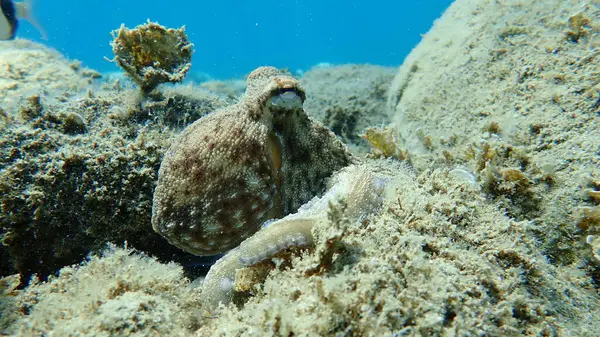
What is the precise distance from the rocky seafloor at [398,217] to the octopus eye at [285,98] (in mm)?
966

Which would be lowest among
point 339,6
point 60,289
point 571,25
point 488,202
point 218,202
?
point 60,289

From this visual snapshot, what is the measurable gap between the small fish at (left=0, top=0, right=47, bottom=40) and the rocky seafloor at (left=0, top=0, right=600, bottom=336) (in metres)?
2.75

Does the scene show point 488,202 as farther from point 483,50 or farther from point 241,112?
point 483,50

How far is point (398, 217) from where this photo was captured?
208 centimetres

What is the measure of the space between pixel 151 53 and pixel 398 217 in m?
3.35

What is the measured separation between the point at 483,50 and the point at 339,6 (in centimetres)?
11599

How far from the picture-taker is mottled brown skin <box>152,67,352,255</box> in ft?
7.95

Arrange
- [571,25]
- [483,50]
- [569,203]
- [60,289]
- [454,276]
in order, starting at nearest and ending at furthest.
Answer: [454,276], [60,289], [569,203], [571,25], [483,50]

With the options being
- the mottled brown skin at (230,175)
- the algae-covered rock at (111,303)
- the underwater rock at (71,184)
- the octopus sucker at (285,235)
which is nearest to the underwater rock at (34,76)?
the underwater rock at (71,184)

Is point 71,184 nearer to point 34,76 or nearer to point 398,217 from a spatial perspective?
point 398,217

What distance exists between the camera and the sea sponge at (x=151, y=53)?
367 centimetres

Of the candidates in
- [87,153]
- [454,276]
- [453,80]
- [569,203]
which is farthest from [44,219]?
[453,80]

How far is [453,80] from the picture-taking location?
4895 mm

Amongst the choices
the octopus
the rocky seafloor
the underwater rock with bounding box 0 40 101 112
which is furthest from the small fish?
the octopus
